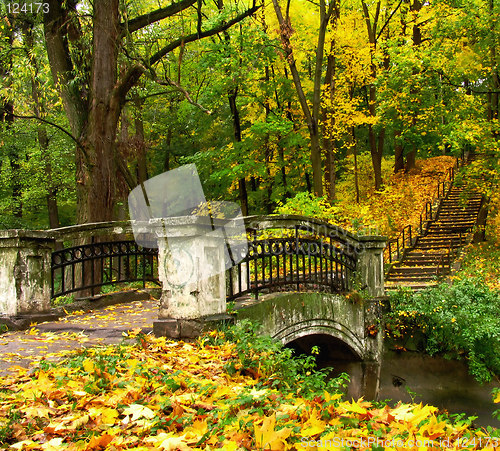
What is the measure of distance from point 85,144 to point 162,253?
17.6ft

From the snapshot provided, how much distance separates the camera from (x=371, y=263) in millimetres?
9492

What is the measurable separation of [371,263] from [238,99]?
36.1 feet

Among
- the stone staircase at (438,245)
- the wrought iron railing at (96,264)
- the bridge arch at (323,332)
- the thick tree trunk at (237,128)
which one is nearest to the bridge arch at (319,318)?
the bridge arch at (323,332)

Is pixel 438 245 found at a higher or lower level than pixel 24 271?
lower

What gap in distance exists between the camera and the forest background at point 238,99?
995 cm

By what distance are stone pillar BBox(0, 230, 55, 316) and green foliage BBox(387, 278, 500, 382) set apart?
680 cm

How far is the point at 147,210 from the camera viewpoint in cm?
1903

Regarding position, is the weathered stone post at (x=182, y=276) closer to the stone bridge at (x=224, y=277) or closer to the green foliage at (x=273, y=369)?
the stone bridge at (x=224, y=277)

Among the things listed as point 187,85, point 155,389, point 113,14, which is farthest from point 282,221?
point 187,85

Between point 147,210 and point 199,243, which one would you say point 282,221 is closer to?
point 199,243

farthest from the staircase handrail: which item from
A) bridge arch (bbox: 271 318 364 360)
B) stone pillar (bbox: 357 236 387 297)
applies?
bridge arch (bbox: 271 318 364 360)

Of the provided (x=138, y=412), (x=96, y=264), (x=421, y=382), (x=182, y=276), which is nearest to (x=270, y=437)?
(x=138, y=412)

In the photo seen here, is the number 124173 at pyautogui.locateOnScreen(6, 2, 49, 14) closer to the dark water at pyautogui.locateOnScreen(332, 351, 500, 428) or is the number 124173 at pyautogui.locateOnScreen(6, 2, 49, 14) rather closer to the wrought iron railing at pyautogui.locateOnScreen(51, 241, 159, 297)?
the wrought iron railing at pyautogui.locateOnScreen(51, 241, 159, 297)

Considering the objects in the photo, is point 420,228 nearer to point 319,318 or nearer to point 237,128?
point 237,128
